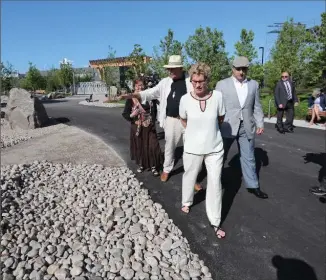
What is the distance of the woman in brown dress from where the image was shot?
5395mm

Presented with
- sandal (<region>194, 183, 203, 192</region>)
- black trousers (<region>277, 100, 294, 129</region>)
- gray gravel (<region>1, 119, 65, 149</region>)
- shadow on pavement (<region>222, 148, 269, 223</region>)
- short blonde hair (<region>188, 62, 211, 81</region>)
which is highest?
short blonde hair (<region>188, 62, 211, 81</region>)

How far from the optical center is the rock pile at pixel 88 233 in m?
2.92

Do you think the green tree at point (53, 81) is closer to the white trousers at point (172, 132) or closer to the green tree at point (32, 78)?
the green tree at point (32, 78)

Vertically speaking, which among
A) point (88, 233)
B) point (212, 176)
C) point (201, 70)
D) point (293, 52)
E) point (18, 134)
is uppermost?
point (293, 52)

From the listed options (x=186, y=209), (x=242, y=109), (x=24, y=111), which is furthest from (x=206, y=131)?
(x=24, y=111)

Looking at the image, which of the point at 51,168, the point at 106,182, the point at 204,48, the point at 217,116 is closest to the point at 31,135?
the point at 51,168

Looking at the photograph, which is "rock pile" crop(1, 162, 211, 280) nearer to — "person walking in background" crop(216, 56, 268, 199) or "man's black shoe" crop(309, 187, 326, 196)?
"person walking in background" crop(216, 56, 268, 199)

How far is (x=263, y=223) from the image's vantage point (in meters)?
3.88

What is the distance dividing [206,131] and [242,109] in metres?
1.07

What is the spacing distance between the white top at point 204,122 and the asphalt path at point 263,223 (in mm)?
998

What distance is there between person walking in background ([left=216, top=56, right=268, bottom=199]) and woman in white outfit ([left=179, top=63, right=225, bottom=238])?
0.77 metres

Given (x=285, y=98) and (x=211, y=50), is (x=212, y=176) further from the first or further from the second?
(x=211, y=50)

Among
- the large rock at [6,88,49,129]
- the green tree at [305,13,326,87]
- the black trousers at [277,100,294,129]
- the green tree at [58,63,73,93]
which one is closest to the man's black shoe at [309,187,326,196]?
the black trousers at [277,100,294,129]

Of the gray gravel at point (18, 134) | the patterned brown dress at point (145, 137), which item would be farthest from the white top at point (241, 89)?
the gray gravel at point (18, 134)
